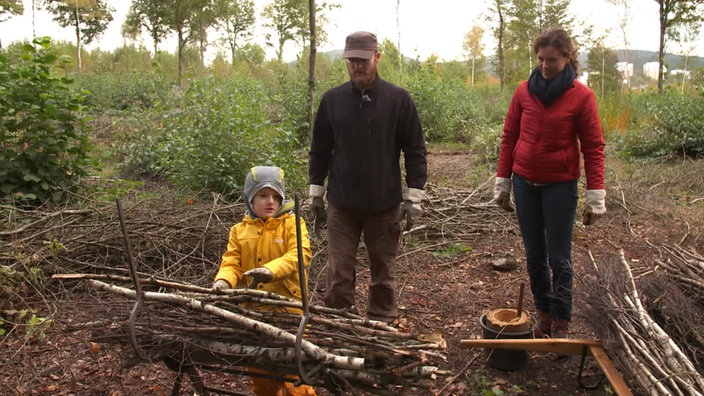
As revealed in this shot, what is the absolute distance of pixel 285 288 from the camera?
9.43ft

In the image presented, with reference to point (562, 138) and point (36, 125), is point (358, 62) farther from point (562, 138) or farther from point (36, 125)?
point (36, 125)

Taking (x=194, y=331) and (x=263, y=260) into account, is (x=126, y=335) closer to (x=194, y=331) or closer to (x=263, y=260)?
(x=194, y=331)

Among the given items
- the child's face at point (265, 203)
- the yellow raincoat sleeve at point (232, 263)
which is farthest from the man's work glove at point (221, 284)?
the child's face at point (265, 203)

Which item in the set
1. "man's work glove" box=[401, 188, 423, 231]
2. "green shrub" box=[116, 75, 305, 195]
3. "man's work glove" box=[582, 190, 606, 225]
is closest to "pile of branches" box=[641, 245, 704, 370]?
"man's work glove" box=[582, 190, 606, 225]

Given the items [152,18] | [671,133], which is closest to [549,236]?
[671,133]

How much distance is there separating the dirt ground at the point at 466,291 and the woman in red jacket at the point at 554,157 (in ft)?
0.72

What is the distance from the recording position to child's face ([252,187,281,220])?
290 cm

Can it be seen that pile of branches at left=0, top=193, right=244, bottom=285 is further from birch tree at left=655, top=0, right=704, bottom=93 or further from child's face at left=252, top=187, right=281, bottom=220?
birch tree at left=655, top=0, right=704, bottom=93

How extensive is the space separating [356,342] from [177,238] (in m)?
3.28

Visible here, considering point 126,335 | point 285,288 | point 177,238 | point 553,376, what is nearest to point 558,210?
point 553,376

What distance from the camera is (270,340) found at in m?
2.14

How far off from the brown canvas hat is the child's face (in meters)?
0.91

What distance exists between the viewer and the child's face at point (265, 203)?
9.52 feet

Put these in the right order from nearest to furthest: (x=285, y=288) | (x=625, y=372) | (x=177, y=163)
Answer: (x=625, y=372) → (x=285, y=288) → (x=177, y=163)
